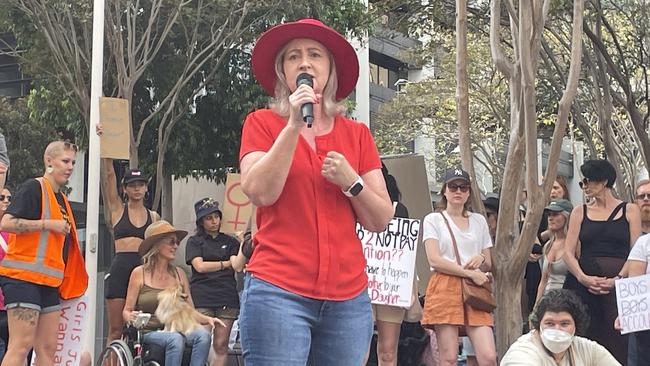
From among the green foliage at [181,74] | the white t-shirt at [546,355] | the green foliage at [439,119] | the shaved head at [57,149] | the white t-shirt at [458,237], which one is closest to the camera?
the white t-shirt at [546,355]

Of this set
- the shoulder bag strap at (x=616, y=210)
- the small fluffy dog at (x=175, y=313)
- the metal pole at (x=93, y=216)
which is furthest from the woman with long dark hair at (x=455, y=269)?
the metal pole at (x=93, y=216)

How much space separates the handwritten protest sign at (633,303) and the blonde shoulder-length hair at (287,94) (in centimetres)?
430

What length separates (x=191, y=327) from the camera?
8.84 metres

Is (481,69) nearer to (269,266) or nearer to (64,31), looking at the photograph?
(64,31)

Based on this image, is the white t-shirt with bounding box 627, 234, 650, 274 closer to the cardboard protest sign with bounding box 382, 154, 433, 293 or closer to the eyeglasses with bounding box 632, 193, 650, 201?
the eyeglasses with bounding box 632, 193, 650, 201

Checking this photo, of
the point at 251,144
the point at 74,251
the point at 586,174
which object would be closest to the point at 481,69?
the point at 586,174

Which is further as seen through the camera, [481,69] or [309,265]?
[481,69]

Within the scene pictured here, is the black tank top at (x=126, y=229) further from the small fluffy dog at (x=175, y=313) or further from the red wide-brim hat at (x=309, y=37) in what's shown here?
the red wide-brim hat at (x=309, y=37)

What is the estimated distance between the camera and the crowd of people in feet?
11.2

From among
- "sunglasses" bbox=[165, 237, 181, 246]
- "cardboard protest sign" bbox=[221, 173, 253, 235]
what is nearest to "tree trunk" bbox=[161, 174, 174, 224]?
"cardboard protest sign" bbox=[221, 173, 253, 235]

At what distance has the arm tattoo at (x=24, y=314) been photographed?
6508 millimetres

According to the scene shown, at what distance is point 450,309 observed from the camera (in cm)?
785

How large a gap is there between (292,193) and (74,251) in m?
4.05

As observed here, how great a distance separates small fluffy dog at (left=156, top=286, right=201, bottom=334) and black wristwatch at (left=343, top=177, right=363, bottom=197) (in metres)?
5.61
